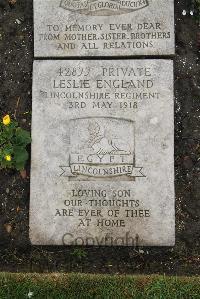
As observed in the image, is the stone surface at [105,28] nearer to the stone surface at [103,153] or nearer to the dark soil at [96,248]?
the stone surface at [103,153]

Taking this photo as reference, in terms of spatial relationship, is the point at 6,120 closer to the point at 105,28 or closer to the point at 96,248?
the point at 105,28

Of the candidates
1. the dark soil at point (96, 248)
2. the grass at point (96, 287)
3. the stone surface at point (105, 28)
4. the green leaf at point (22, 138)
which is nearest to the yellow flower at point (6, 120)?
the green leaf at point (22, 138)

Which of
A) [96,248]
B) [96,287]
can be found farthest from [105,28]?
[96,287]

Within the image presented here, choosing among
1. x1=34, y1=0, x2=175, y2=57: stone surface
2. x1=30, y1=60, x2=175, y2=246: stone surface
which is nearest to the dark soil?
x1=30, y1=60, x2=175, y2=246: stone surface

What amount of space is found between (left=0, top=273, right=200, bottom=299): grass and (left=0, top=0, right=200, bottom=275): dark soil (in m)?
0.20

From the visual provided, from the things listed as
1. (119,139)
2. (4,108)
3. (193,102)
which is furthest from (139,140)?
(4,108)

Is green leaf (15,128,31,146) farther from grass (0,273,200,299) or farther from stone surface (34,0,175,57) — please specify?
grass (0,273,200,299)

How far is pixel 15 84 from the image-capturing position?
439 centimetres

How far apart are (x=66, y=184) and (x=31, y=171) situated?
1.02 feet

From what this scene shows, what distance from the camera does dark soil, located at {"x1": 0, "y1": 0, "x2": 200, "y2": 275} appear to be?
405 centimetres

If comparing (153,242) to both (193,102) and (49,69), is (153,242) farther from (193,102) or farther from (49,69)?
(49,69)

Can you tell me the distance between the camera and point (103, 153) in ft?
13.3

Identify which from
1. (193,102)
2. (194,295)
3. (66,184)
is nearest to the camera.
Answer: (194,295)

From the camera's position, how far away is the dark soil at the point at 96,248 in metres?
4.05
